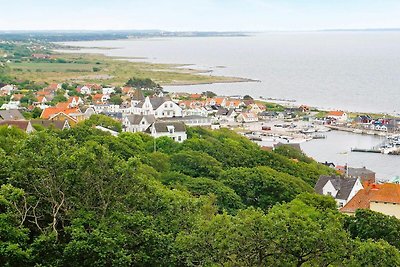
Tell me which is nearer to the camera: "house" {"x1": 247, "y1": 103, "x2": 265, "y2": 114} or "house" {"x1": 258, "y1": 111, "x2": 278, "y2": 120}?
"house" {"x1": 258, "y1": 111, "x2": 278, "y2": 120}

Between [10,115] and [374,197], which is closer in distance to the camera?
[374,197]

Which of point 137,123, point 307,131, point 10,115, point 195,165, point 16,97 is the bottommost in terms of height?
point 307,131

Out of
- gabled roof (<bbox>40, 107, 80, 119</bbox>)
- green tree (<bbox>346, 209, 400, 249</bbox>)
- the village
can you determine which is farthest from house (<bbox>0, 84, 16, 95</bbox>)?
green tree (<bbox>346, 209, 400, 249</bbox>)

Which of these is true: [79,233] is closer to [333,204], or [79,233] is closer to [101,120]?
[333,204]

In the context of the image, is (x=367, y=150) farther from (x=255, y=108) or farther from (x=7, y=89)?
(x=7, y=89)

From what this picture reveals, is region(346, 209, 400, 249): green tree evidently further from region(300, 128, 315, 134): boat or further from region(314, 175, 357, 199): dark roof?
region(300, 128, 315, 134): boat

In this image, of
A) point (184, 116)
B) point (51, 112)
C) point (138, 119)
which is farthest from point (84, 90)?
point (138, 119)

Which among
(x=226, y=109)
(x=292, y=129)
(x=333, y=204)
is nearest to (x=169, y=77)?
(x=226, y=109)
